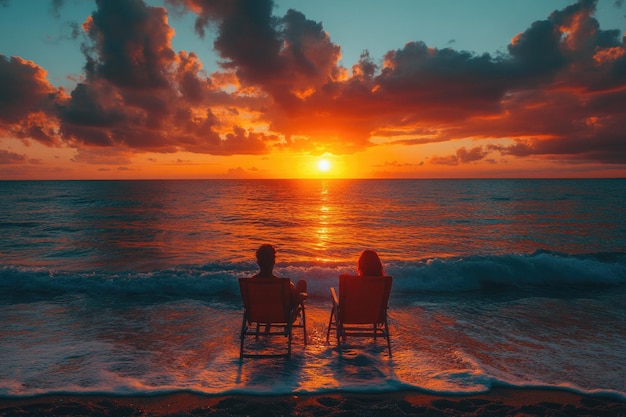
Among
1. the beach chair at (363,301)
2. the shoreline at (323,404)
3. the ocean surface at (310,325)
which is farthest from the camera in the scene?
the beach chair at (363,301)

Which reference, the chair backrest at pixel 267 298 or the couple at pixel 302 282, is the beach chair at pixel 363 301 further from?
the chair backrest at pixel 267 298

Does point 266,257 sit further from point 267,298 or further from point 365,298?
point 365,298

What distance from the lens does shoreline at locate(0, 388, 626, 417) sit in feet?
16.1

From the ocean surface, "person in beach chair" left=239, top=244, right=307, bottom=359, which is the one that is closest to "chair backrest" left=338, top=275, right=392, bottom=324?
the ocean surface

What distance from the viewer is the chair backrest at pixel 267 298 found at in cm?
634

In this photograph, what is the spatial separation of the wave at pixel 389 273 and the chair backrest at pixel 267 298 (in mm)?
5217

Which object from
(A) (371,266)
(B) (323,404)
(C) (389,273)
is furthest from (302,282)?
(C) (389,273)

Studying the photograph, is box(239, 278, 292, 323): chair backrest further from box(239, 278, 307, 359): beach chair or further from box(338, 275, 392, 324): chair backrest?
box(338, 275, 392, 324): chair backrest

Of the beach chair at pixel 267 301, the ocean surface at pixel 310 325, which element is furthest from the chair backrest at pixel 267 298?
the ocean surface at pixel 310 325

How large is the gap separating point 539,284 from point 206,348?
37.8 feet

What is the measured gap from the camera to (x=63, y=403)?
5.11 m

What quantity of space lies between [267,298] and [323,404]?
1959 mm

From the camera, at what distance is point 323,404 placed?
5.09 meters

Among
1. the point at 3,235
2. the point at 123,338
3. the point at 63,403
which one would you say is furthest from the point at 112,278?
the point at 3,235
